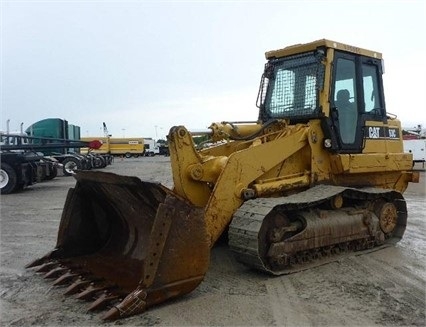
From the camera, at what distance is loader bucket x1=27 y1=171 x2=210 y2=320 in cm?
406

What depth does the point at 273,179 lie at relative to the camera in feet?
18.8

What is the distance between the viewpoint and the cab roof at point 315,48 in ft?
20.4

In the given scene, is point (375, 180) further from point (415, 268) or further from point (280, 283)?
point (280, 283)

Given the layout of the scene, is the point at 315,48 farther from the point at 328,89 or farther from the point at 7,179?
the point at 7,179

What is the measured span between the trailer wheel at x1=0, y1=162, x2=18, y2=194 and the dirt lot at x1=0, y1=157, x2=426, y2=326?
7962 mm

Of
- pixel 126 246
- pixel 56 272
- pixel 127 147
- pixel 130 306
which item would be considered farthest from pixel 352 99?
pixel 127 147

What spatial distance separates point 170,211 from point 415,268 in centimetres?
312

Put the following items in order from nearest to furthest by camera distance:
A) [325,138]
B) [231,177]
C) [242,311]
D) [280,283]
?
[242,311] → [280,283] → [231,177] → [325,138]

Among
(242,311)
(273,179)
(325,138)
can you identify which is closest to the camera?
(242,311)

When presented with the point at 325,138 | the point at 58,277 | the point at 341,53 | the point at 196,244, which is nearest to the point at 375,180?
the point at 325,138

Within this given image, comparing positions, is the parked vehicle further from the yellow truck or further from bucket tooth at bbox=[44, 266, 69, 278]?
the yellow truck

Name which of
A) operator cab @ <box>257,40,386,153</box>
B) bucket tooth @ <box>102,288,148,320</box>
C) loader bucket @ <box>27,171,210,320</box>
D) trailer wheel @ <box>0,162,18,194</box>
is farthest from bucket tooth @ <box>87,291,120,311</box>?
trailer wheel @ <box>0,162,18,194</box>

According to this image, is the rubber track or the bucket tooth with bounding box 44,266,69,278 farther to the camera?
the bucket tooth with bounding box 44,266,69,278

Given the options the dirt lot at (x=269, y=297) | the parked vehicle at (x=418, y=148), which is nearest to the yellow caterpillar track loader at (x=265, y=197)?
the dirt lot at (x=269, y=297)
